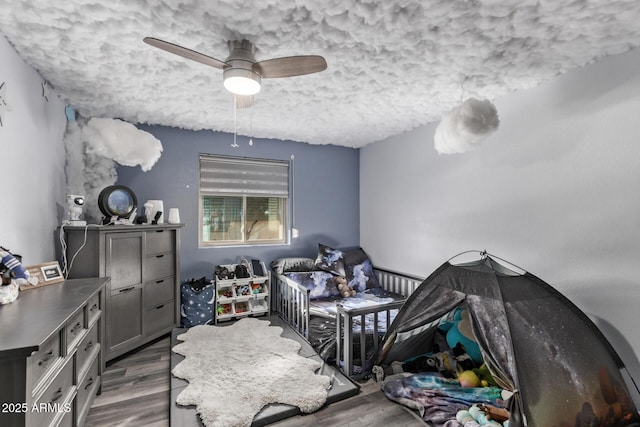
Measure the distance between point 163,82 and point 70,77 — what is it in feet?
2.14

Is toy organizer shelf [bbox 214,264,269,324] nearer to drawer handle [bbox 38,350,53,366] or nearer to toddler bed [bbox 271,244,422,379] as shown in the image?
toddler bed [bbox 271,244,422,379]

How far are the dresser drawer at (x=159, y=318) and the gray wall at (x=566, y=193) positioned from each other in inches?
110

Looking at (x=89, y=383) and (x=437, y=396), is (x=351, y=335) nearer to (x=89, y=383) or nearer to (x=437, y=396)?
(x=437, y=396)

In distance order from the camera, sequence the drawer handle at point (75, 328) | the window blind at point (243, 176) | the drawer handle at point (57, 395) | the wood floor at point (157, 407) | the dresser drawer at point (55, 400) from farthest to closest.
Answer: the window blind at point (243, 176)
the wood floor at point (157, 407)
the drawer handle at point (75, 328)
the drawer handle at point (57, 395)
the dresser drawer at point (55, 400)

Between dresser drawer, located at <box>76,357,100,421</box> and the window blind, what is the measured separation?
2.10m

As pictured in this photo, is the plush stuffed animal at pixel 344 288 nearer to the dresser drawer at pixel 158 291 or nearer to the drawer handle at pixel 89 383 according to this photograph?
the dresser drawer at pixel 158 291

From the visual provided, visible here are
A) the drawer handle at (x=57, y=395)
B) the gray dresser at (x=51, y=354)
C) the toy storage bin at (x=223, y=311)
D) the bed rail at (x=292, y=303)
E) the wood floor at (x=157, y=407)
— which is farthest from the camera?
the toy storage bin at (x=223, y=311)

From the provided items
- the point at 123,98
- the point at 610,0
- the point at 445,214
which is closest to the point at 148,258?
the point at 123,98

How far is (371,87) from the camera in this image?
2.46 m

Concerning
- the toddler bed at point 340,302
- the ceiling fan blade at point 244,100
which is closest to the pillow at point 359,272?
the toddler bed at point 340,302

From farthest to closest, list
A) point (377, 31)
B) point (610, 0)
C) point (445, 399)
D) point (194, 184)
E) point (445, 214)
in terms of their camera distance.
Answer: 1. point (194, 184)
2. point (445, 214)
3. point (445, 399)
4. point (377, 31)
5. point (610, 0)

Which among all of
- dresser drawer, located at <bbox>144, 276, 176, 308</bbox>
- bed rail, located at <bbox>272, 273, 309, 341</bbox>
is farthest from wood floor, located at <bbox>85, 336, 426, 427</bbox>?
bed rail, located at <bbox>272, 273, 309, 341</bbox>

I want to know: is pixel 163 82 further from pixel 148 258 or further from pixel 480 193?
pixel 480 193

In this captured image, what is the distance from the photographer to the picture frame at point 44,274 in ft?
6.14
